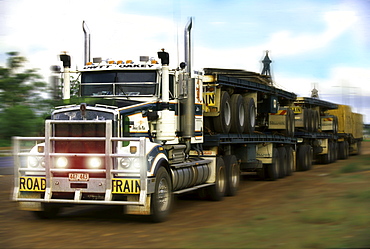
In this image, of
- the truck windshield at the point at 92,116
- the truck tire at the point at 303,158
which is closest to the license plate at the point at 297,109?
the truck tire at the point at 303,158

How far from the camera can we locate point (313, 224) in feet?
29.0

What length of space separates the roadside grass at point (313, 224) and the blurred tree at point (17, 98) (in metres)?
9.55

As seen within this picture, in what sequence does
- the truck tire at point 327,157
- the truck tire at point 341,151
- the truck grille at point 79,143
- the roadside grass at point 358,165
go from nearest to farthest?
the truck grille at point 79,143 → the roadside grass at point 358,165 → the truck tire at point 327,157 → the truck tire at point 341,151

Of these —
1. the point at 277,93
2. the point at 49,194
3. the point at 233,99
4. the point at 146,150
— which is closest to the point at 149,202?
the point at 146,150

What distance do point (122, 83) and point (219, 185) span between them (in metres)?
4.28

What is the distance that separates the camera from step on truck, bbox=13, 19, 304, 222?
1012 centimetres

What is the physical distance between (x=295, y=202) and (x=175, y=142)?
2.89 metres

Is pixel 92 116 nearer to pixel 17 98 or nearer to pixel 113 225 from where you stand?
pixel 113 225

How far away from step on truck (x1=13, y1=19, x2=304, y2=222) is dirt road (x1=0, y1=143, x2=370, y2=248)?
1.37ft

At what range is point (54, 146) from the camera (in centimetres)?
1058

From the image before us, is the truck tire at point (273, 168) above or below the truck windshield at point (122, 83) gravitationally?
below

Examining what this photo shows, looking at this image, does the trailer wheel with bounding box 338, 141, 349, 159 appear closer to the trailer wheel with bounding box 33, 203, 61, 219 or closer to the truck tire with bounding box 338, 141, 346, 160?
the truck tire with bounding box 338, 141, 346, 160

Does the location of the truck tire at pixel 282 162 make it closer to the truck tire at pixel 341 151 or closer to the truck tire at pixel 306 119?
the truck tire at pixel 306 119

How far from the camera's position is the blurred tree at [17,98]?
1962 centimetres
